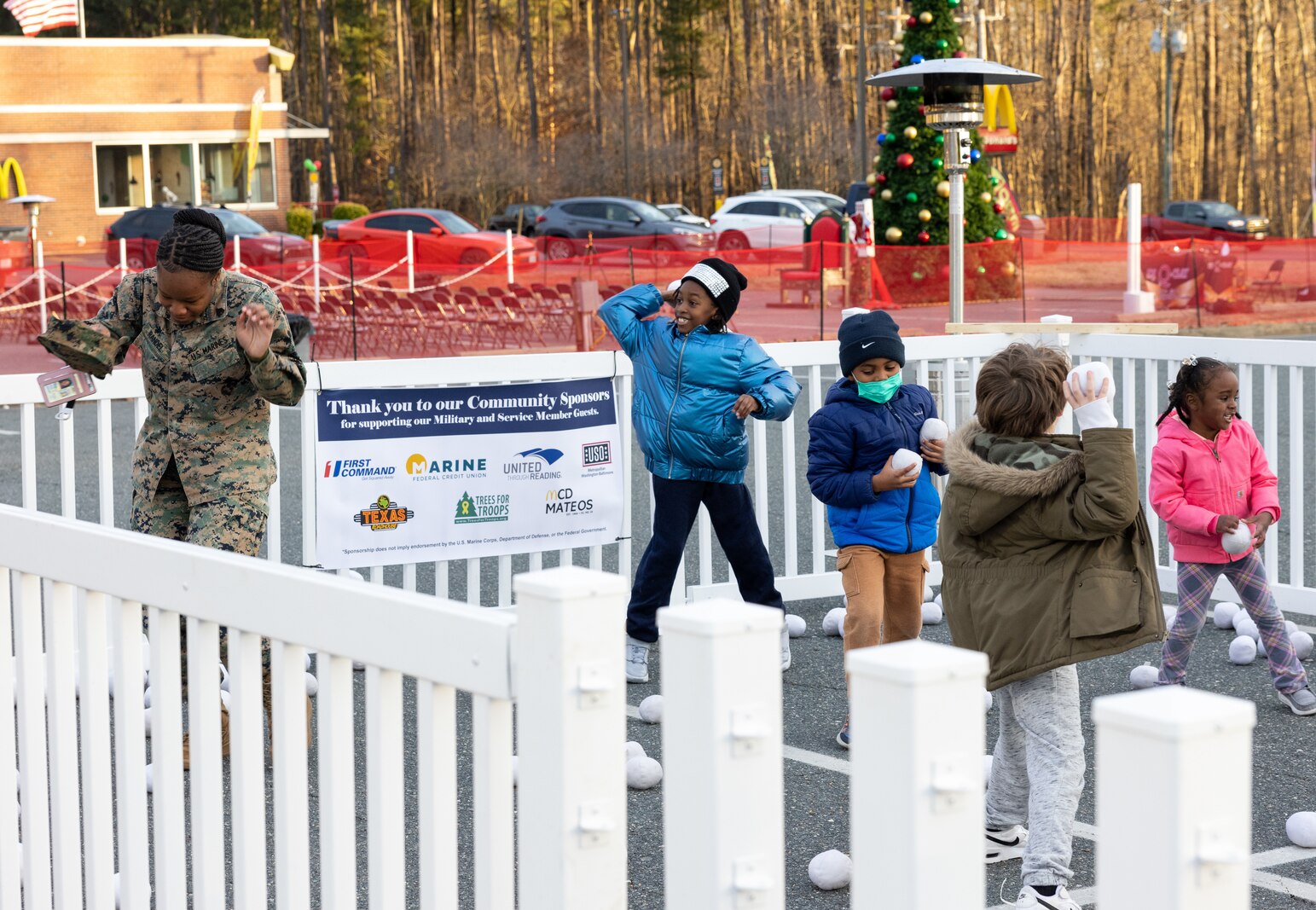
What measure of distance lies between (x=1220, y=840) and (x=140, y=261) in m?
32.4

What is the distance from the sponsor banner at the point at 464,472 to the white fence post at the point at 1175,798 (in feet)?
16.9

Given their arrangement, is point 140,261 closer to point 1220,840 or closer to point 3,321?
point 3,321

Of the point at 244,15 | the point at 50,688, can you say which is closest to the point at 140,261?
the point at 50,688

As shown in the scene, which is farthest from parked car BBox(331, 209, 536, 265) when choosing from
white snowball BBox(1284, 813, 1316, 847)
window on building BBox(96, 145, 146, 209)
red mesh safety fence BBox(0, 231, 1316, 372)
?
white snowball BBox(1284, 813, 1316, 847)

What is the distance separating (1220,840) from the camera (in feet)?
4.76

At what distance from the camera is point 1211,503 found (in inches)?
228

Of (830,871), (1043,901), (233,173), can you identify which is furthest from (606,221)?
(1043,901)

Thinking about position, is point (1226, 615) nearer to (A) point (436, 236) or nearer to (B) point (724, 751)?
(B) point (724, 751)

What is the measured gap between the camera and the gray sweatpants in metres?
3.97

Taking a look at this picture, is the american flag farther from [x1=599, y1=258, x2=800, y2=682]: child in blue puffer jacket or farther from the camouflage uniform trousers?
the camouflage uniform trousers

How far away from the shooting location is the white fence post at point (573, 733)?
71.0 inches

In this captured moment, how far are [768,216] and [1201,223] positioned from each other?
11112 millimetres

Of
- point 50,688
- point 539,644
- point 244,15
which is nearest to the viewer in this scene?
point 539,644

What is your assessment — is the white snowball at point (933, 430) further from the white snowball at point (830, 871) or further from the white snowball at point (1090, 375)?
the white snowball at point (830, 871)
